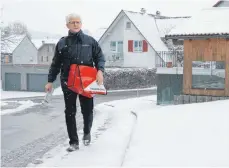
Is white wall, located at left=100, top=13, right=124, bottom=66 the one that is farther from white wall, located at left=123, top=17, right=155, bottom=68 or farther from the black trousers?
the black trousers

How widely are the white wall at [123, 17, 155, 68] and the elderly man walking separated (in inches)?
1500

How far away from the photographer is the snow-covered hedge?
32.7 meters

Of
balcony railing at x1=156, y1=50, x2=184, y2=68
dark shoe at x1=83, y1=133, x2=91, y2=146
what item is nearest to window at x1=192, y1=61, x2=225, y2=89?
balcony railing at x1=156, y1=50, x2=184, y2=68

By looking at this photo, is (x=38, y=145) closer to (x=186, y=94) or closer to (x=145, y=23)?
(x=186, y=94)

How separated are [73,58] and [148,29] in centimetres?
4068

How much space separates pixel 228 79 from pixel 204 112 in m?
6.82

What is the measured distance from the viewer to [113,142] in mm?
5715

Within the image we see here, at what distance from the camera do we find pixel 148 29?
45.0m

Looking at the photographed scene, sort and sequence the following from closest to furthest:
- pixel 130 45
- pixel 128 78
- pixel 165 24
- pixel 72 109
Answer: pixel 72 109 → pixel 128 78 → pixel 130 45 → pixel 165 24

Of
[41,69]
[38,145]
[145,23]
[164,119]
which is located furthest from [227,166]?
[145,23]

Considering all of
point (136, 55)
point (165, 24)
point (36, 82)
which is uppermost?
point (165, 24)

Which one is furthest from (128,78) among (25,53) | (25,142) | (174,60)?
(25,53)

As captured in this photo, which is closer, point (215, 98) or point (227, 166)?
point (227, 166)

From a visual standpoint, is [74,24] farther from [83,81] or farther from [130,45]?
[130,45]
